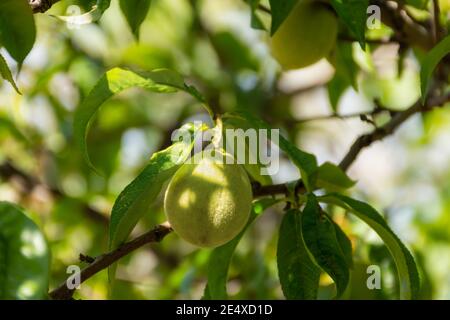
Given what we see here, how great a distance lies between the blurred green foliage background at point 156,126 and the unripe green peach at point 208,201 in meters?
0.62

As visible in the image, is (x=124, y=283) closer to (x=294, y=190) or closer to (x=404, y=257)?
(x=294, y=190)

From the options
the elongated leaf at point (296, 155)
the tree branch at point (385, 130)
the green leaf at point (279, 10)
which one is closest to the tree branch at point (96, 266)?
the elongated leaf at point (296, 155)

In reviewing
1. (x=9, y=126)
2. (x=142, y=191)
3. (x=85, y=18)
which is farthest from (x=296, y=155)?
(x=9, y=126)

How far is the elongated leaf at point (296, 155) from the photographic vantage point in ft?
3.53

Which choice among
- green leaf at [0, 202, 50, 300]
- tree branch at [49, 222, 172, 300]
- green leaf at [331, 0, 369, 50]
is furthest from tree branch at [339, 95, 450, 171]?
green leaf at [0, 202, 50, 300]

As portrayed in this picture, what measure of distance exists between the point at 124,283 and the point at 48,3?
822mm

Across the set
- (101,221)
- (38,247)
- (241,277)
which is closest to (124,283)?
(241,277)

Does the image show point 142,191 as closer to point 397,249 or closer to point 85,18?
point 85,18

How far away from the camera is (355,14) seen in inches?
40.9

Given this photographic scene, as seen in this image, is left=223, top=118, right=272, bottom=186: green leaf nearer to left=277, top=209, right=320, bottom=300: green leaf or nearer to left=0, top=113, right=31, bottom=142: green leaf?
left=277, top=209, right=320, bottom=300: green leaf

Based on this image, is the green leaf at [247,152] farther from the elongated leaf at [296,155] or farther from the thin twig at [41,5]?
the thin twig at [41,5]

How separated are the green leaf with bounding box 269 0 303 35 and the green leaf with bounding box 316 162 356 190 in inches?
8.7

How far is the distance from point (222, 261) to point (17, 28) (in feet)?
1.39
